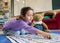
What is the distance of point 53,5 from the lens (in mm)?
5031

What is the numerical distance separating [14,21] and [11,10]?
123 inches

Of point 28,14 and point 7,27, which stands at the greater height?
point 28,14

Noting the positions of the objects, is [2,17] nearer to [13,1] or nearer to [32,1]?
[13,1]

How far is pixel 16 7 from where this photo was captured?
511cm

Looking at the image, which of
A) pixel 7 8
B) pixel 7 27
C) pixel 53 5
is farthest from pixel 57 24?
pixel 7 27

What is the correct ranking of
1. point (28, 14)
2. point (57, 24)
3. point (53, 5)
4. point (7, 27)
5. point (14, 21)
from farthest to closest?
point (53, 5)
point (57, 24)
point (7, 27)
point (14, 21)
point (28, 14)

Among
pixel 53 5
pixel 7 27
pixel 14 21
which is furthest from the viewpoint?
pixel 53 5

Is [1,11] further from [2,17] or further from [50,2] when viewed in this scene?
[50,2]

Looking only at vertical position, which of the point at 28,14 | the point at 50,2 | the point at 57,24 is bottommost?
the point at 57,24

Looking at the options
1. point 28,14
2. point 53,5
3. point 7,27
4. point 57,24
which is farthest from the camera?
point 53,5

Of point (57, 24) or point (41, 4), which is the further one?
point (41, 4)

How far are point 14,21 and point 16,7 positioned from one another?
3.28m

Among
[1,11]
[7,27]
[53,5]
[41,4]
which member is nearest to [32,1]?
[41,4]

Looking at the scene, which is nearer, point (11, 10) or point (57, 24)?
point (57, 24)
